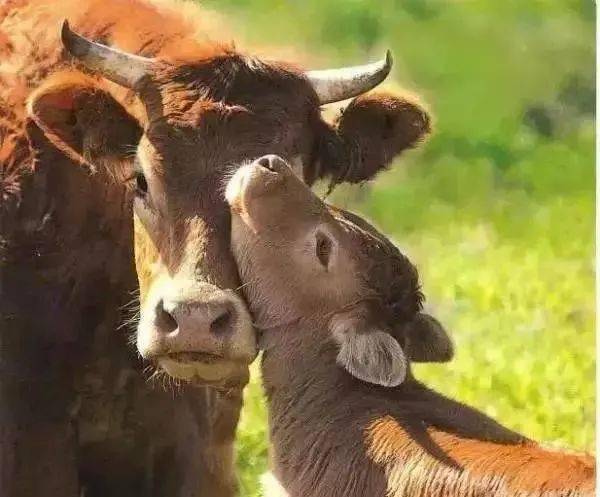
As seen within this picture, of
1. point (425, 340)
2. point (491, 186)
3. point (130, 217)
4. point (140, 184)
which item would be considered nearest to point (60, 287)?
point (130, 217)

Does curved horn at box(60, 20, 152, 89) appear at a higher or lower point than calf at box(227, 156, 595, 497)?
higher

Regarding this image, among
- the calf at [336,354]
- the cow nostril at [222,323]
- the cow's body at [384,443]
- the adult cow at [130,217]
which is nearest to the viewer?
the cow's body at [384,443]

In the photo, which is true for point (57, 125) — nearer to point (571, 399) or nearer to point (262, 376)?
point (262, 376)

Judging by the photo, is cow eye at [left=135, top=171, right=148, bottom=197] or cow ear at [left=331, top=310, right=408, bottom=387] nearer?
cow ear at [left=331, top=310, right=408, bottom=387]

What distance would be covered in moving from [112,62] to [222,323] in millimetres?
723

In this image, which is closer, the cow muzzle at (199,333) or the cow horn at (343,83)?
the cow muzzle at (199,333)

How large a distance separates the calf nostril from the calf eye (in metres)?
0.34

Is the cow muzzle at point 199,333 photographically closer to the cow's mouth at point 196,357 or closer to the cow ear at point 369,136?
the cow's mouth at point 196,357

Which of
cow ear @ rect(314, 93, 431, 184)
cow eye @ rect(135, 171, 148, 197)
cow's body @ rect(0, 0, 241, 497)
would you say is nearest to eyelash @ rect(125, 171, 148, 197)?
cow eye @ rect(135, 171, 148, 197)

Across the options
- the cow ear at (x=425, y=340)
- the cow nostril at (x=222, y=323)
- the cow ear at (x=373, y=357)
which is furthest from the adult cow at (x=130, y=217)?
the cow ear at (x=425, y=340)

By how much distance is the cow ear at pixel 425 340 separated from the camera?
3.17 m

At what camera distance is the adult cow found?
3.13m

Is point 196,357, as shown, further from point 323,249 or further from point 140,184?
point 140,184

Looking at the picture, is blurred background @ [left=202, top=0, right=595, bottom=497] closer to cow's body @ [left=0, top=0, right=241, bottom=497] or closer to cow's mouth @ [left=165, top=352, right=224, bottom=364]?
cow's body @ [left=0, top=0, right=241, bottom=497]
